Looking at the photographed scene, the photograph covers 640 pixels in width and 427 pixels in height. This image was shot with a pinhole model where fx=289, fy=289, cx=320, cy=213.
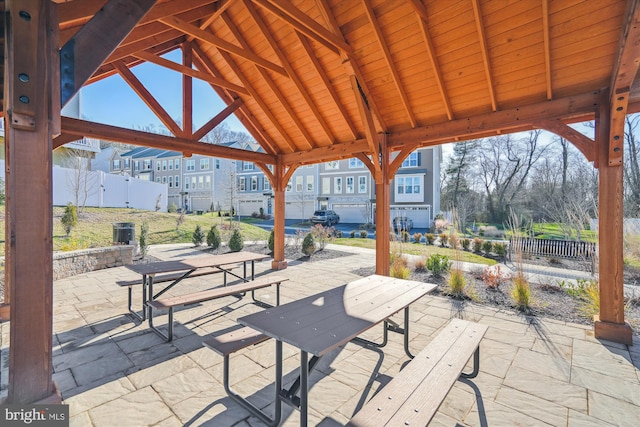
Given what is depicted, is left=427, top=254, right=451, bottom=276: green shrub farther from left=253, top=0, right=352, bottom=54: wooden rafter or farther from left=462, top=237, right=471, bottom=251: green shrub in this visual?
left=462, top=237, right=471, bottom=251: green shrub

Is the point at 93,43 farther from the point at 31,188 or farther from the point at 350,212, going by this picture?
the point at 350,212

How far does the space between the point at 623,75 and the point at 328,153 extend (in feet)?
15.1

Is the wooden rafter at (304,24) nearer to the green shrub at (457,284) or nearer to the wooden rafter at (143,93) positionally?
the wooden rafter at (143,93)

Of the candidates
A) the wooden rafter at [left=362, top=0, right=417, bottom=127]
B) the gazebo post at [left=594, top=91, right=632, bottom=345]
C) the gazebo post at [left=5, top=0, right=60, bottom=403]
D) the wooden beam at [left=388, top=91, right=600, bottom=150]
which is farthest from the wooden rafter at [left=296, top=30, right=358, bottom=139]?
the gazebo post at [left=594, top=91, right=632, bottom=345]

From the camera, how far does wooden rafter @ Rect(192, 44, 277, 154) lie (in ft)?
20.2

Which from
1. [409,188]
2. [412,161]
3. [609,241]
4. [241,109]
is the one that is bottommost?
[609,241]

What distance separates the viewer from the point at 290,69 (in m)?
5.12

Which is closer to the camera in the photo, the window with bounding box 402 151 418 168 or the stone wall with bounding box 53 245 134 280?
the stone wall with bounding box 53 245 134 280

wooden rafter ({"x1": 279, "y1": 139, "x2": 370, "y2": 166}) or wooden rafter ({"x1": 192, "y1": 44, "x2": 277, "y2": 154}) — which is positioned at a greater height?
wooden rafter ({"x1": 192, "y1": 44, "x2": 277, "y2": 154})

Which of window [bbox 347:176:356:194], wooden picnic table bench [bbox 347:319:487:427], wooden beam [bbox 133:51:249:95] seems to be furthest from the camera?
window [bbox 347:176:356:194]

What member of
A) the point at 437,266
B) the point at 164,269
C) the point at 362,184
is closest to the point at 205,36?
the point at 164,269

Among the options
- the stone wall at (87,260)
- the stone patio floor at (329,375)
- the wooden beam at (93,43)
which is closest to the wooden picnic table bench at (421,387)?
the stone patio floor at (329,375)

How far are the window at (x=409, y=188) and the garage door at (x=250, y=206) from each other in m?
14.2

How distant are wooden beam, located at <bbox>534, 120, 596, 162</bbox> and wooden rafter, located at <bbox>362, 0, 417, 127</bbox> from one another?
2.01 m
